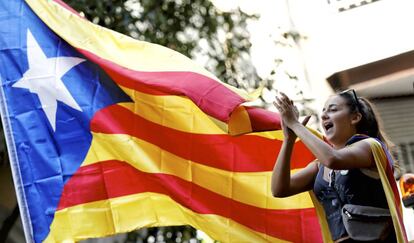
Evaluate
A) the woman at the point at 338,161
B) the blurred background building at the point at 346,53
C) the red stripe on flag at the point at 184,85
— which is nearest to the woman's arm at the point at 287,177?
the woman at the point at 338,161

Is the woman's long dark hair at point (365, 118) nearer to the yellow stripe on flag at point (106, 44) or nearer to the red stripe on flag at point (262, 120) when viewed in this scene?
the red stripe on flag at point (262, 120)

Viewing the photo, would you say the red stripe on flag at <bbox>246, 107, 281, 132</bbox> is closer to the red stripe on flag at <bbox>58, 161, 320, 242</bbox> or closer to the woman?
the woman

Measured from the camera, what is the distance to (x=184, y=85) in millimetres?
4469

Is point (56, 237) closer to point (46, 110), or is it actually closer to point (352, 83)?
point (46, 110)

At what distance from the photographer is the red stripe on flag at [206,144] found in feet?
15.9

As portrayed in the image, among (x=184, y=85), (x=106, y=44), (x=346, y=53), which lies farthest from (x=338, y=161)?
(x=346, y=53)

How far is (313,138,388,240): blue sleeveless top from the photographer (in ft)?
11.9

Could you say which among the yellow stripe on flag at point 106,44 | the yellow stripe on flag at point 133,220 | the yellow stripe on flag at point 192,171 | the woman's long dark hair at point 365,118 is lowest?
the yellow stripe on flag at point 133,220

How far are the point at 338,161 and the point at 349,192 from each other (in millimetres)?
236

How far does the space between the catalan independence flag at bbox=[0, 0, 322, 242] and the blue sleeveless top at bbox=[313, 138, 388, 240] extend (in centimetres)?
94

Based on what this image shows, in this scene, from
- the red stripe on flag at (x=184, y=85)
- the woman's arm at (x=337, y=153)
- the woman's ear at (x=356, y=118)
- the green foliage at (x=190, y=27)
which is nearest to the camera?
the woman's arm at (x=337, y=153)

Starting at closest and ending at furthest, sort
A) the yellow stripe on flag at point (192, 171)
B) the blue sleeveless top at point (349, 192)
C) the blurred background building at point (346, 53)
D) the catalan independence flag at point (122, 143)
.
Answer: the blue sleeveless top at point (349, 192), the catalan independence flag at point (122, 143), the yellow stripe on flag at point (192, 171), the blurred background building at point (346, 53)

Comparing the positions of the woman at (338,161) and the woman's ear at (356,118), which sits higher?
the woman's ear at (356,118)

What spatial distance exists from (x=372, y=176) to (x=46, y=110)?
208 centimetres
